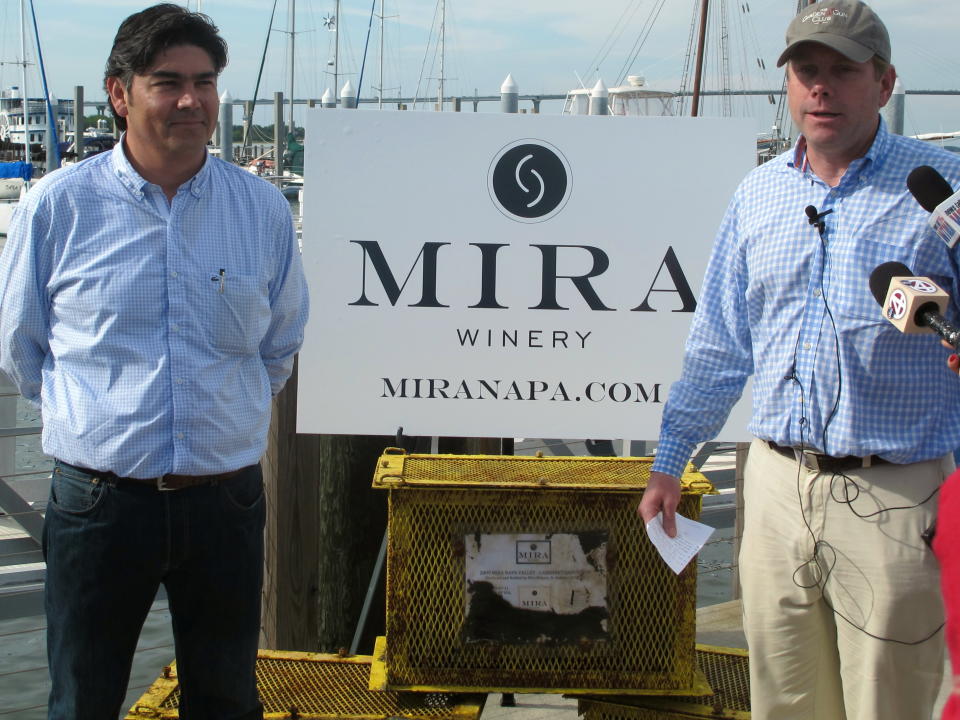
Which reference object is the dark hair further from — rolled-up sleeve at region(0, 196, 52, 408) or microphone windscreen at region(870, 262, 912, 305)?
microphone windscreen at region(870, 262, 912, 305)

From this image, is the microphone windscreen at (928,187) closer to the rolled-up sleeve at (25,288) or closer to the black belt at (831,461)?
the black belt at (831,461)

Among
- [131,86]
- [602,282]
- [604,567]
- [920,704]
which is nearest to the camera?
[920,704]

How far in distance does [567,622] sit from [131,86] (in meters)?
1.79

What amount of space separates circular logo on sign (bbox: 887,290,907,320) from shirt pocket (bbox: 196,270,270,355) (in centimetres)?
139

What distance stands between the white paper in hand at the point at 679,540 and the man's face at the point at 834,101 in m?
0.93

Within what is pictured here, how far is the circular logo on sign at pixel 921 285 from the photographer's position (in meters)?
1.95

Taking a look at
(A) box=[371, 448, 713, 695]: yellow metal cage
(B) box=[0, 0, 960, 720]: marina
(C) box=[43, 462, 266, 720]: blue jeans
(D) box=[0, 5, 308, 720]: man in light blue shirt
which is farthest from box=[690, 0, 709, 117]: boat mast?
(C) box=[43, 462, 266, 720]: blue jeans

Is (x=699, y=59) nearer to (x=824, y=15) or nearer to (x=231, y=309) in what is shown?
(x=824, y=15)

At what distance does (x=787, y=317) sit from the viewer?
93.8 inches

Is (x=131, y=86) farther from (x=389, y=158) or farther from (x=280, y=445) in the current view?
(x=280, y=445)

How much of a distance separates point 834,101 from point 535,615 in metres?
1.57

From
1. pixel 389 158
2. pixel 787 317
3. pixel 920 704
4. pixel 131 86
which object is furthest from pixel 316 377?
pixel 920 704

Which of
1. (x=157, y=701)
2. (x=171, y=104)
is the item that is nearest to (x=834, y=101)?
(x=171, y=104)

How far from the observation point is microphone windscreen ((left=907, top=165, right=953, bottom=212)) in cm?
205
